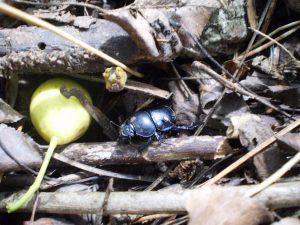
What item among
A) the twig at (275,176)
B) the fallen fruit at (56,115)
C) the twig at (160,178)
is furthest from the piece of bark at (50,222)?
the twig at (275,176)

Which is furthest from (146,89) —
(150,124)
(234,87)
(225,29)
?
(225,29)

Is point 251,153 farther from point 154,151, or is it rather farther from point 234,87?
point 154,151

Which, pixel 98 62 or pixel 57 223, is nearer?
pixel 57 223

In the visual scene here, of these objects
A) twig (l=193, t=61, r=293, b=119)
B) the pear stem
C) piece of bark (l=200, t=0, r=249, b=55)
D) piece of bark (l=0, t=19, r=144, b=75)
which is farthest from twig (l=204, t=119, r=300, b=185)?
the pear stem

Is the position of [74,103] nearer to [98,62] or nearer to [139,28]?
[98,62]

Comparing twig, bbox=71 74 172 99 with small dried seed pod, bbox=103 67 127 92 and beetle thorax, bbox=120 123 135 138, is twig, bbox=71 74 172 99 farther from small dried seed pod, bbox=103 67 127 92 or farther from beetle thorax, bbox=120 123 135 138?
beetle thorax, bbox=120 123 135 138

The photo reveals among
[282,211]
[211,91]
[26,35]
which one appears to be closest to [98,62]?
[26,35]
